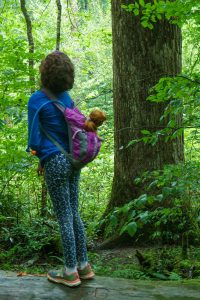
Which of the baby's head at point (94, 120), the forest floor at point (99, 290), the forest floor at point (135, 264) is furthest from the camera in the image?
the forest floor at point (135, 264)

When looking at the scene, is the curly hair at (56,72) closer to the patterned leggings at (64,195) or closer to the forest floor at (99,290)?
the patterned leggings at (64,195)

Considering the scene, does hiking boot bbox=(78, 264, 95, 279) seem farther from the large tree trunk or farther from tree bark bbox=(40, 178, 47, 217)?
tree bark bbox=(40, 178, 47, 217)

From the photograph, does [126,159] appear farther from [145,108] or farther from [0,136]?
[0,136]

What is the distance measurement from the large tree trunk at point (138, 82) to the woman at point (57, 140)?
8.62 feet

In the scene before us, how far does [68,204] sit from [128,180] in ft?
9.61

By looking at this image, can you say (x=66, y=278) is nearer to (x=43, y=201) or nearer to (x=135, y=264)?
(x=135, y=264)

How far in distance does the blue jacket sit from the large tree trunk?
2.63m

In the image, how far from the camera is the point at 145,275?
15.1 feet

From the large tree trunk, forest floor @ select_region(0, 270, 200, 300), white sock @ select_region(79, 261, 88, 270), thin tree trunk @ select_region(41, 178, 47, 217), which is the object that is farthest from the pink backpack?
thin tree trunk @ select_region(41, 178, 47, 217)

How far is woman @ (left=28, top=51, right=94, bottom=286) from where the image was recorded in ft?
11.1

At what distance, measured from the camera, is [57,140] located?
11.3 ft

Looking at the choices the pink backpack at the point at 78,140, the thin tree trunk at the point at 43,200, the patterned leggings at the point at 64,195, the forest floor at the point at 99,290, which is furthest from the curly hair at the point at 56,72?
the thin tree trunk at the point at 43,200

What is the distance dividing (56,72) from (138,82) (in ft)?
9.88

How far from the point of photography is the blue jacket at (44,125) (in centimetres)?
335
